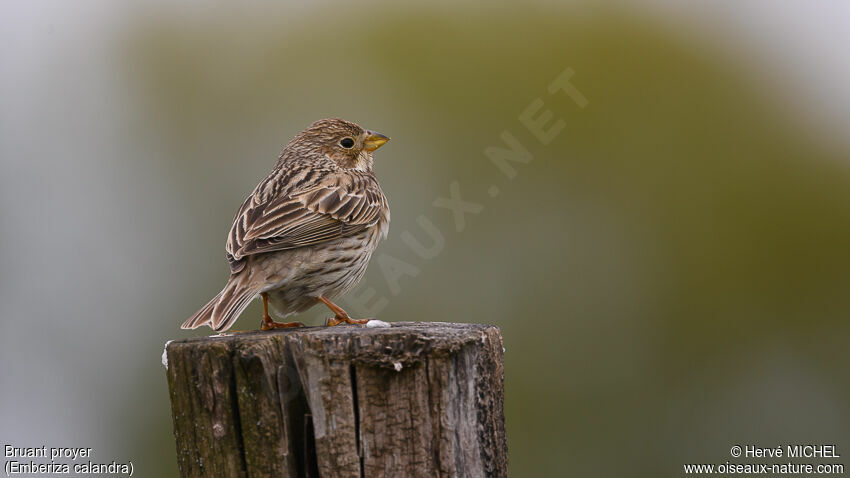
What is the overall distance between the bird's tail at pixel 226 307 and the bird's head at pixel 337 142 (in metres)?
1.73

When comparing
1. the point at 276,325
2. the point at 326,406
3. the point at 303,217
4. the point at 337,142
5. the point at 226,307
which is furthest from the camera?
the point at 337,142

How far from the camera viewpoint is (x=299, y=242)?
528cm

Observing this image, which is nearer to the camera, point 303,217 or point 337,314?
point 337,314

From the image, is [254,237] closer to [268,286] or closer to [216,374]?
[268,286]

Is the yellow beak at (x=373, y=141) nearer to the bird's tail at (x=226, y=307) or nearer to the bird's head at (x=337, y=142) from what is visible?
the bird's head at (x=337, y=142)

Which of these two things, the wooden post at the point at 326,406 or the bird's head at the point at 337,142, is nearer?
the wooden post at the point at 326,406

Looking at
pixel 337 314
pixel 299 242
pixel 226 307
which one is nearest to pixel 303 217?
pixel 299 242

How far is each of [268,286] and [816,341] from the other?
5476 mm

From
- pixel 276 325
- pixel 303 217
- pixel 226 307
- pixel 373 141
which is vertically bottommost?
pixel 276 325

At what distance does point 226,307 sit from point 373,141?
7.71ft

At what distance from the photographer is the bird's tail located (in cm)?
459

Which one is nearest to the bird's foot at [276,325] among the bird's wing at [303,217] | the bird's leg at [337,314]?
the bird's leg at [337,314]

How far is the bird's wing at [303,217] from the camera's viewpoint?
5172 millimetres

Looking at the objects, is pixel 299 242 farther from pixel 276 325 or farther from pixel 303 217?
pixel 276 325
